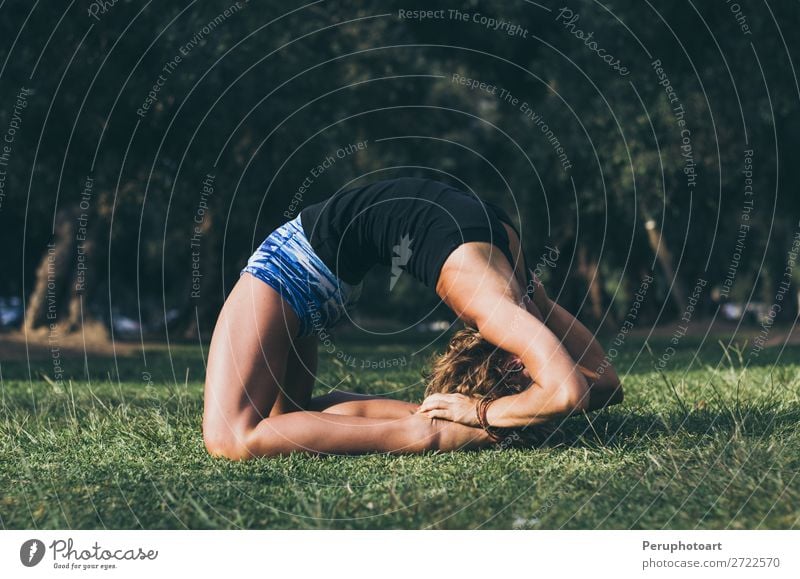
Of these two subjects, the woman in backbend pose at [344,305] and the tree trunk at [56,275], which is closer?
the woman in backbend pose at [344,305]

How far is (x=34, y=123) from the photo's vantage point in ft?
45.4

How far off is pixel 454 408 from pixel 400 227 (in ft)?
3.16

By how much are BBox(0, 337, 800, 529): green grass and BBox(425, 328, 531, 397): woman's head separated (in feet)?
1.13

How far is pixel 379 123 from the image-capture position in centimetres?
2523

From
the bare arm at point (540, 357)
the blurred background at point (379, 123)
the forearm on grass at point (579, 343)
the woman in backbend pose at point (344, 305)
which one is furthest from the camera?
the blurred background at point (379, 123)

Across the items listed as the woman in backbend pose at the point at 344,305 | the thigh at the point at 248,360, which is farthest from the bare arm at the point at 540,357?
the thigh at the point at 248,360

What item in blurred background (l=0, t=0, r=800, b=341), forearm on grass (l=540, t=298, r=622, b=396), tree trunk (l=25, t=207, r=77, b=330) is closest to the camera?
forearm on grass (l=540, t=298, r=622, b=396)

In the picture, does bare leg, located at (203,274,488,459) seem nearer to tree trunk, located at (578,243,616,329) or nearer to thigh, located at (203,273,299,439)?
thigh, located at (203,273,299,439)

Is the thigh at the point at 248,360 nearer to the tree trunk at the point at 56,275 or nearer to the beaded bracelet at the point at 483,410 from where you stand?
the beaded bracelet at the point at 483,410

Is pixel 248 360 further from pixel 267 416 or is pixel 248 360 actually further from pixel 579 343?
Result: pixel 579 343

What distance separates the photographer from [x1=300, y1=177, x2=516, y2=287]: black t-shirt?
15.3 ft

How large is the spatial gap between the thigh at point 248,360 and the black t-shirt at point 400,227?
393mm

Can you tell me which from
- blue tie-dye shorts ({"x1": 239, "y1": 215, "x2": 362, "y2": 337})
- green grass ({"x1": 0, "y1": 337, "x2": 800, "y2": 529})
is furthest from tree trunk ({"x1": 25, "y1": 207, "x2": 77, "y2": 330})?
blue tie-dye shorts ({"x1": 239, "y1": 215, "x2": 362, "y2": 337})

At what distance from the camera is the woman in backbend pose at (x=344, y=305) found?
4.65 m
